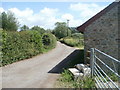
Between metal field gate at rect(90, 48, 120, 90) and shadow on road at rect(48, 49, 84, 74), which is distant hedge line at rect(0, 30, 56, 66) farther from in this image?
metal field gate at rect(90, 48, 120, 90)

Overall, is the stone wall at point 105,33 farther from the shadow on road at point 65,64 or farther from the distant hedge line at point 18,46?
the distant hedge line at point 18,46

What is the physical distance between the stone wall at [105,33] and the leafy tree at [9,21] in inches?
1063

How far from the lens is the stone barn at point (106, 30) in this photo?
1009cm

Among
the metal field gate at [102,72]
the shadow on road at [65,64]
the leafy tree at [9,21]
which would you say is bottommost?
the shadow on road at [65,64]

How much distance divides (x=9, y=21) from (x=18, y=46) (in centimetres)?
2429

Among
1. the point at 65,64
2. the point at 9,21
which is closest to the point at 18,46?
the point at 65,64

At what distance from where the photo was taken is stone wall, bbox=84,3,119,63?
1014 cm

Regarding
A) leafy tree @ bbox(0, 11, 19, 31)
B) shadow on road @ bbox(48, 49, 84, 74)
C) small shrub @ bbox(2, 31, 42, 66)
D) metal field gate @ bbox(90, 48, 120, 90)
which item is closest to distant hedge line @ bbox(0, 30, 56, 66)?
small shrub @ bbox(2, 31, 42, 66)

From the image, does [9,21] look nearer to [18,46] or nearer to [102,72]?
[18,46]

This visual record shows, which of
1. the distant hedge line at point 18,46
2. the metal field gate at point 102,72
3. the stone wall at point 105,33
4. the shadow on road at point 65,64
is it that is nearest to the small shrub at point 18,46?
the distant hedge line at point 18,46

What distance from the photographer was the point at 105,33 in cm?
1038

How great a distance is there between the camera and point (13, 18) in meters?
39.3

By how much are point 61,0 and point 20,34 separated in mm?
4879

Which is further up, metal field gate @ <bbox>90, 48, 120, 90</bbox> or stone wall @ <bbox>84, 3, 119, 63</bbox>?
stone wall @ <bbox>84, 3, 119, 63</bbox>
